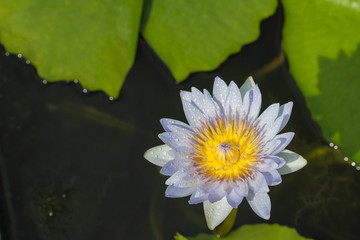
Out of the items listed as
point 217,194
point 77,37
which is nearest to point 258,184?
point 217,194

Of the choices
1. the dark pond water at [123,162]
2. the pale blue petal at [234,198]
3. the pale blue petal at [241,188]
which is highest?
the pale blue petal at [241,188]

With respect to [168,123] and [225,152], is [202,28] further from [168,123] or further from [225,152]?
[225,152]

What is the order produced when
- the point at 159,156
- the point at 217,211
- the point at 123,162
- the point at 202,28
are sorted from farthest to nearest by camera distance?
1. the point at 123,162
2. the point at 202,28
3. the point at 159,156
4. the point at 217,211

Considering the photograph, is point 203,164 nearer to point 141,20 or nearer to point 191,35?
point 191,35

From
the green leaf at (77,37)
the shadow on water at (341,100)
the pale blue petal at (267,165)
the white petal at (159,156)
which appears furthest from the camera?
the green leaf at (77,37)

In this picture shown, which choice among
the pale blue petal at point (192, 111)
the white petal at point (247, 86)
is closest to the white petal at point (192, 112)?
the pale blue petal at point (192, 111)

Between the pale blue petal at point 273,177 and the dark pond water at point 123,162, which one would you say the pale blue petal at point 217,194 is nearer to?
the pale blue petal at point 273,177

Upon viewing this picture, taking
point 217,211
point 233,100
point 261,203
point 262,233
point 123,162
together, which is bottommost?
point 123,162

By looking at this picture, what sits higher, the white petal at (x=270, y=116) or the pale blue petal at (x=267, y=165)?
the white petal at (x=270, y=116)
